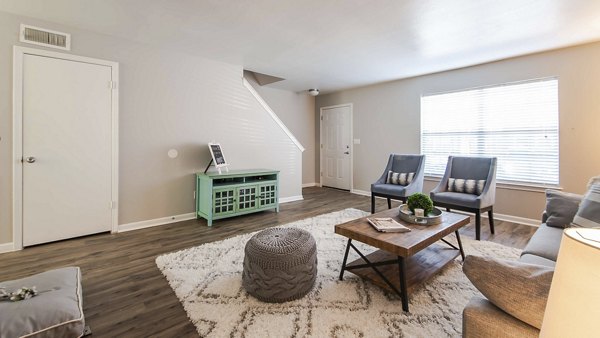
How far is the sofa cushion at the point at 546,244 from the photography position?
1.58 m

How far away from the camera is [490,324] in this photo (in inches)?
34.0

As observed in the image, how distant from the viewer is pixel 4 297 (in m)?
1.42

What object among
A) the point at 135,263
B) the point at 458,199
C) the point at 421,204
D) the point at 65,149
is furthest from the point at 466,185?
the point at 65,149

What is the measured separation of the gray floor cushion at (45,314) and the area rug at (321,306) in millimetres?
589

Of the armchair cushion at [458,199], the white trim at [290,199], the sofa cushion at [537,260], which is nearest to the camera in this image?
the sofa cushion at [537,260]

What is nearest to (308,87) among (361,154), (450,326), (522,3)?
(361,154)

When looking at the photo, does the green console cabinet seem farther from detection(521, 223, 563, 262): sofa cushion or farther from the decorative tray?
detection(521, 223, 563, 262): sofa cushion

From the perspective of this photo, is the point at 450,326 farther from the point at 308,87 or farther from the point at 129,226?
the point at 308,87

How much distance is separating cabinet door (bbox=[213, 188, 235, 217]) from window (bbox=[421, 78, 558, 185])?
350 centimetres

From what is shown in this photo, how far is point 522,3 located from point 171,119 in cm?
401

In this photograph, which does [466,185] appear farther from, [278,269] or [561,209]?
[278,269]

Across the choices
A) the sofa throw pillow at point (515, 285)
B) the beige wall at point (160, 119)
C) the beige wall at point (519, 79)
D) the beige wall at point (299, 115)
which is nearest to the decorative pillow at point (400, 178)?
the beige wall at point (519, 79)

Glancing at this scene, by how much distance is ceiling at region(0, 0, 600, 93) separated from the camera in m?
2.38

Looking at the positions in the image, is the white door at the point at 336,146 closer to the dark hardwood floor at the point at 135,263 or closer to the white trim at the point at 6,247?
the dark hardwood floor at the point at 135,263
